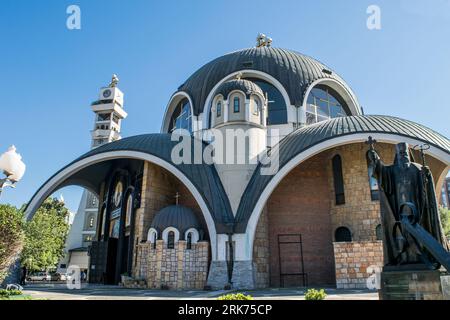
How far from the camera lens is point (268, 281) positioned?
47.5ft

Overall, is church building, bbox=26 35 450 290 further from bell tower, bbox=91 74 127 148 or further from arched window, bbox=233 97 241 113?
bell tower, bbox=91 74 127 148

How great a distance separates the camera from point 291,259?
49.7ft

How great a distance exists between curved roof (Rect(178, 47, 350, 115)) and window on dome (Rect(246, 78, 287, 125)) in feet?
1.80

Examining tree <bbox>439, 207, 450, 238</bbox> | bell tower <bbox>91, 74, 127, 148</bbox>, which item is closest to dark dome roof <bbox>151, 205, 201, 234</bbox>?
tree <bbox>439, 207, 450, 238</bbox>

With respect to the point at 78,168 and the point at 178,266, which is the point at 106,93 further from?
the point at 178,266

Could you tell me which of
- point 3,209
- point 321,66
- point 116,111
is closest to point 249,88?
point 321,66

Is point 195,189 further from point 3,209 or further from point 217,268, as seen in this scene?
point 3,209

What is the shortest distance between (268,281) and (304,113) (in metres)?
8.84

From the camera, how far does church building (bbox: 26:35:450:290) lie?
13.5 m

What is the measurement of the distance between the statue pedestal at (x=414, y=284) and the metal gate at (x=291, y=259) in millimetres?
9934

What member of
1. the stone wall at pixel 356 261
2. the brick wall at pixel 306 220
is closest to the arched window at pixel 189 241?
the brick wall at pixel 306 220

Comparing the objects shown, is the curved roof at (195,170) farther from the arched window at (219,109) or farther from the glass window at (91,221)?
the glass window at (91,221)

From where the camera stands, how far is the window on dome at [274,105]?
18.5m

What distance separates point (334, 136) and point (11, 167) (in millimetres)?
11222
